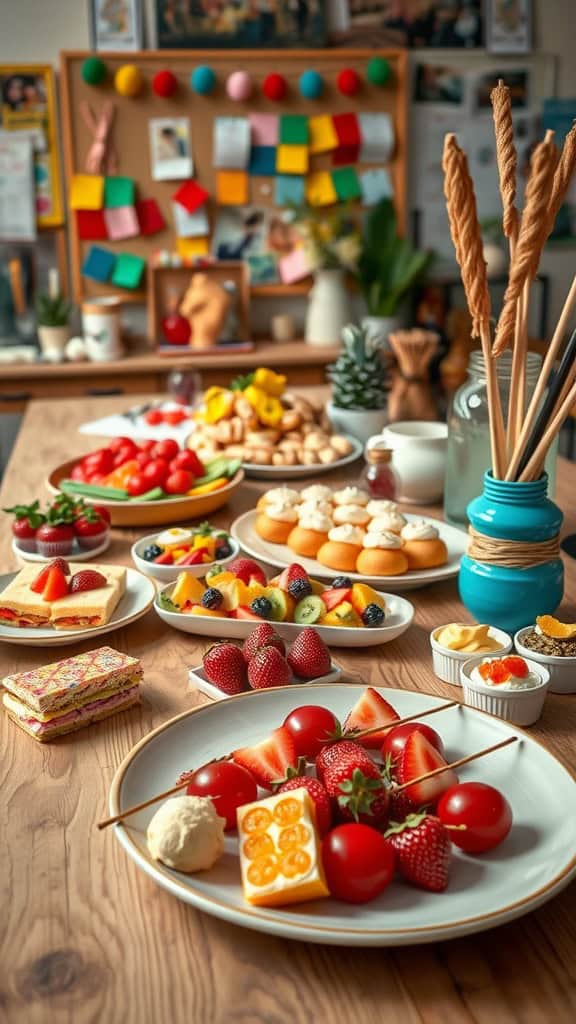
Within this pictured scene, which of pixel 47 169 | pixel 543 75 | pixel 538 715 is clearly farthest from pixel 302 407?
pixel 543 75

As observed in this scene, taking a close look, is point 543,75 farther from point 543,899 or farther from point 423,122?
point 543,899

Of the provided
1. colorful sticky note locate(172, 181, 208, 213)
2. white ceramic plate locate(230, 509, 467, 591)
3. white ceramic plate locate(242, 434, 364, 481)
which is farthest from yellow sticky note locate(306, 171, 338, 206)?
white ceramic plate locate(230, 509, 467, 591)

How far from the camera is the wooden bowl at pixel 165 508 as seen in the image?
176 cm

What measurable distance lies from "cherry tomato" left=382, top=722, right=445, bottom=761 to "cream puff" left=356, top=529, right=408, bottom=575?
1.56 feet

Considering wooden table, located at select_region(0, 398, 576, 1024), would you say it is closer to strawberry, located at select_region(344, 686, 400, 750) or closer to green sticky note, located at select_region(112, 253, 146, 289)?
strawberry, located at select_region(344, 686, 400, 750)

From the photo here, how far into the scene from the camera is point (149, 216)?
13.6 ft

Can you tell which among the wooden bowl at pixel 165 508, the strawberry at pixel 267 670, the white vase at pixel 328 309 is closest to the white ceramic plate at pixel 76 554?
the wooden bowl at pixel 165 508

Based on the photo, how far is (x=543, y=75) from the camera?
13.9 ft

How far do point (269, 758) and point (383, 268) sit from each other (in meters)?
3.42

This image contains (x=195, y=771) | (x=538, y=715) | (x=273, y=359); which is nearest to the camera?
(x=195, y=771)

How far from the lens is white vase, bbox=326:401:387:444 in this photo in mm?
2221

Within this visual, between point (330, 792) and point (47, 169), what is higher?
point (47, 169)

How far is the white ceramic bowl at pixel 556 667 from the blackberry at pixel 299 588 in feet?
0.90

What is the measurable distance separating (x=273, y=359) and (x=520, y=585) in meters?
2.75
